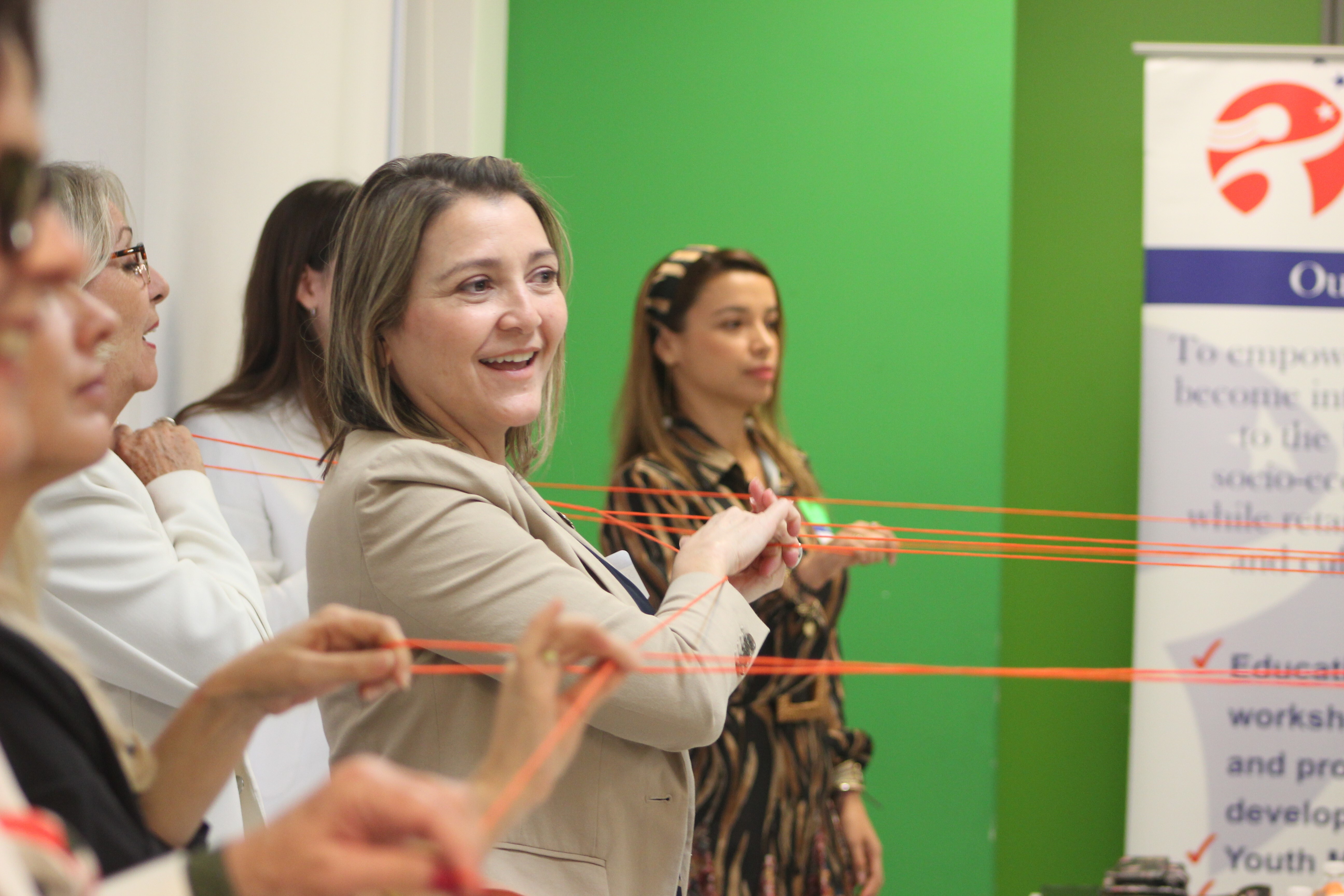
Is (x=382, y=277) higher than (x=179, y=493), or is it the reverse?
(x=382, y=277)

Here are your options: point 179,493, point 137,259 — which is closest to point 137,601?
point 179,493

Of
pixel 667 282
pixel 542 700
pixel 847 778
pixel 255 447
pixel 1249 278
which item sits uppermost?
pixel 1249 278

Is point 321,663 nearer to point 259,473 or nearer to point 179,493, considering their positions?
point 179,493

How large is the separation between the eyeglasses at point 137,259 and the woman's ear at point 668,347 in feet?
3.85

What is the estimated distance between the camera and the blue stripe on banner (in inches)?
128

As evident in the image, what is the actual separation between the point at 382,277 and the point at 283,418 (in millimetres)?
1013

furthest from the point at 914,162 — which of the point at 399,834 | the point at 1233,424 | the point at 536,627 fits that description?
the point at 399,834

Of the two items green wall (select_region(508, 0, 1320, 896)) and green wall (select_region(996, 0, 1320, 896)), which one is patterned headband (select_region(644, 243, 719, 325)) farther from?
green wall (select_region(996, 0, 1320, 896))

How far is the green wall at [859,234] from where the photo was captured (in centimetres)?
349

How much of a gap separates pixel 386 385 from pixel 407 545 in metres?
0.26

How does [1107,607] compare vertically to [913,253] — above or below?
below

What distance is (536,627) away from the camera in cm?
80

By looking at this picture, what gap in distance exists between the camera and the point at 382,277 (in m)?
1.35

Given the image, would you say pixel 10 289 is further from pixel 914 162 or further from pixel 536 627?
pixel 914 162
